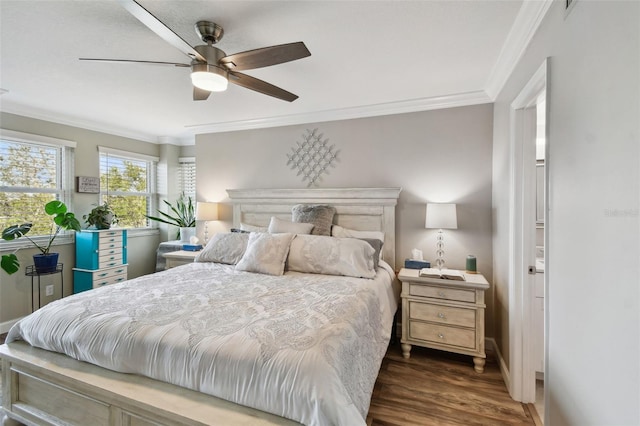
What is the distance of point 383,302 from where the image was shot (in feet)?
7.52

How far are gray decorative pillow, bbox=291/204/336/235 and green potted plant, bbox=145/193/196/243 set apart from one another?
214 cm

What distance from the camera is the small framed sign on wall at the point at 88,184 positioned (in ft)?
12.6

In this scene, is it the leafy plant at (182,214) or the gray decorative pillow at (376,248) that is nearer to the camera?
the gray decorative pillow at (376,248)

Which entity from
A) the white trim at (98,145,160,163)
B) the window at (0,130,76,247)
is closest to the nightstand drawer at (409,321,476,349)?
the window at (0,130,76,247)

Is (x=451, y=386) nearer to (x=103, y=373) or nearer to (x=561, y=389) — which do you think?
(x=561, y=389)

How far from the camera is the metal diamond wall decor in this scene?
137 inches

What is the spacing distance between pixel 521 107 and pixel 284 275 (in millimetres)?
2180

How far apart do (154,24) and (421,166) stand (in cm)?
257

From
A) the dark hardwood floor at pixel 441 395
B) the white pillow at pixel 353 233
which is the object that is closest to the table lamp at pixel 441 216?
the white pillow at pixel 353 233

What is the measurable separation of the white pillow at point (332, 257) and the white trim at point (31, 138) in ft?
11.2

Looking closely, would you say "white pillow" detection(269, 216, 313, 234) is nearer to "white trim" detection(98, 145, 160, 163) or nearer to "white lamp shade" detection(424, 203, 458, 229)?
"white lamp shade" detection(424, 203, 458, 229)

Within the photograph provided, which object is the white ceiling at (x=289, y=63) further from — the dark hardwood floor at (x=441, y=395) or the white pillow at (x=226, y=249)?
the dark hardwood floor at (x=441, y=395)

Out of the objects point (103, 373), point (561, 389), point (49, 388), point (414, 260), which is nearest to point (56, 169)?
point (49, 388)

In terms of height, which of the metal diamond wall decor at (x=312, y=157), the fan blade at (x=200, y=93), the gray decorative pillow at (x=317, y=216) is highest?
the fan blade at (x=200, y=93)
